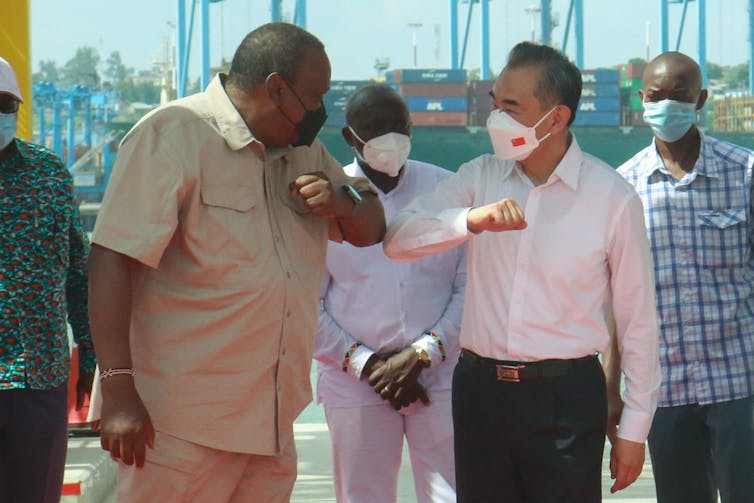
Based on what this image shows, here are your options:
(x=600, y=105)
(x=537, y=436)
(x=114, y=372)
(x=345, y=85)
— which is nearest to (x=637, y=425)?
(x=537, y=436)

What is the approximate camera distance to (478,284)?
2895mm

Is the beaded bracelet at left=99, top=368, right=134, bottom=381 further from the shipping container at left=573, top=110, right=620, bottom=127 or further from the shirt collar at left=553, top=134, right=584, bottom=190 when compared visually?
the shipping container at left=573, top=110, right=620, bottom=127

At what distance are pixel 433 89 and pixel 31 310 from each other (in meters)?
49.5

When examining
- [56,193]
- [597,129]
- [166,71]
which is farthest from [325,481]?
[166,71]

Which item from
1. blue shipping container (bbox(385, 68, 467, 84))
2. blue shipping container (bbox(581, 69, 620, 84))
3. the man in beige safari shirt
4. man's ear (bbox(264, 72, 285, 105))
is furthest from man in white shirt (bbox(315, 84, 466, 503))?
blue shipping container (bbox(581, 69, 620, 84))

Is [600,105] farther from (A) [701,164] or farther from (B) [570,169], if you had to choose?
(B) [570,169]

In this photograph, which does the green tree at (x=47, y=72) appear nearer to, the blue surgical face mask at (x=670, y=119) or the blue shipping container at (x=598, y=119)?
the blue shipping container at (x=598, y=119)

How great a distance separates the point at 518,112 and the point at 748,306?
1.32 m

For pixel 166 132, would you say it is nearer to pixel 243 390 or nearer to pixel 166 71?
pixel 243 390

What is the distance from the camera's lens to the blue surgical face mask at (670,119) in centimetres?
381

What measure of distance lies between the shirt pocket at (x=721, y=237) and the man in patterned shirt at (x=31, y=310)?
1.82m

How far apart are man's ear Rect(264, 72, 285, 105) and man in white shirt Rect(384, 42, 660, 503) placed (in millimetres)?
479

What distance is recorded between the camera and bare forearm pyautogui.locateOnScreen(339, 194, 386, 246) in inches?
110

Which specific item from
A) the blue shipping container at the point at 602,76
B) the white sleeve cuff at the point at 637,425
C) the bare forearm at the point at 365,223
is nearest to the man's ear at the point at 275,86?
the bare forearm at the point at 365,223
